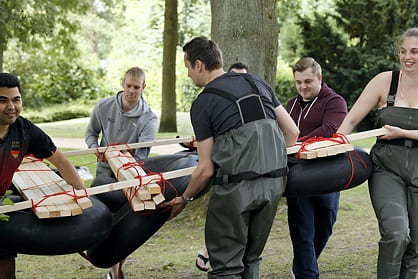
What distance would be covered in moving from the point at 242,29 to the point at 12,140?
14.1 ft

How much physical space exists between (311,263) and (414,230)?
928mm

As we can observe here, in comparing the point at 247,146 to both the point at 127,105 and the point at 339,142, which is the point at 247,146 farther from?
the point at 127,105

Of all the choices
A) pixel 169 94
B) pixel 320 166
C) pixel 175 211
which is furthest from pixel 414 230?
pixel 169 94

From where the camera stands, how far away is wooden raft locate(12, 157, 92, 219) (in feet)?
13.6

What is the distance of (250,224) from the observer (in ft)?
14.4

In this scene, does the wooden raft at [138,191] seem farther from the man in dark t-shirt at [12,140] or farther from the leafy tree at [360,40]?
the leafy tree at [360,40]

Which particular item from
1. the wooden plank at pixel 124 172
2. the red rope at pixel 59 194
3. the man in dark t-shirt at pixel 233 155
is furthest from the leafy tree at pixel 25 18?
the man in dark t-shirt at pixel 233 155

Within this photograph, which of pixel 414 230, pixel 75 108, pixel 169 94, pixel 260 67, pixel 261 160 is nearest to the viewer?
pixel 261 160

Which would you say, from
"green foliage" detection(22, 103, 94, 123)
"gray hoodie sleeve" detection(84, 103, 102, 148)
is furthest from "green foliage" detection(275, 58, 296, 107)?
"gray hoodie sleeve" detection(84, 103, 102, 148)

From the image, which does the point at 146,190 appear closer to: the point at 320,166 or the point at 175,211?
the point at 175,211

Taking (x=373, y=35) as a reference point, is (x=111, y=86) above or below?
below

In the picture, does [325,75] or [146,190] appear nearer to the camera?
[146,190]

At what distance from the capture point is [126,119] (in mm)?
6156

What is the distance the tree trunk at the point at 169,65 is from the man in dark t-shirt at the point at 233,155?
13962mm
